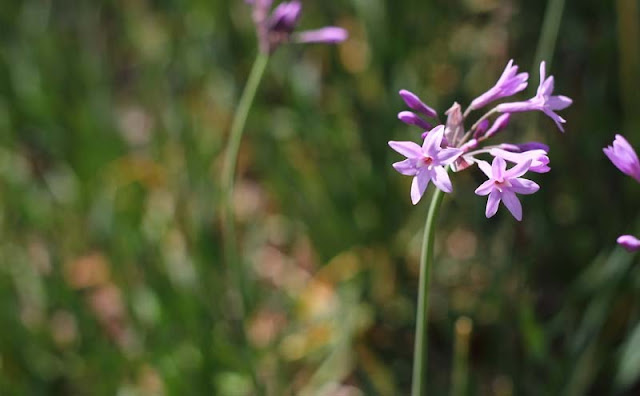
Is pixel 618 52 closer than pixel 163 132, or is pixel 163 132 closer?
pixel 618 52

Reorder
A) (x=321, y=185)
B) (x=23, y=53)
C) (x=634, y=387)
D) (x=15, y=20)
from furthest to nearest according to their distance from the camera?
(x=15, y=20), (x=23, y=53), (x=321, y=185), (x=634, y=387)

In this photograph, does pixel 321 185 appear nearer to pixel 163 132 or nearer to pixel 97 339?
pixel 163 132

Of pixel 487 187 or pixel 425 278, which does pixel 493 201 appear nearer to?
pixel 487 187

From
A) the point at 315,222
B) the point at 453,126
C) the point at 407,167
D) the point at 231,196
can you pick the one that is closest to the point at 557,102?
the point at 453,126

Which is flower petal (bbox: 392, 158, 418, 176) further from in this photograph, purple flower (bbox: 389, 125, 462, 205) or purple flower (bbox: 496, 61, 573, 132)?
purple flower (bbox: 496, 61, 573, 132)

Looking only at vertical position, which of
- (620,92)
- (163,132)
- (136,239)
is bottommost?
(136,239)

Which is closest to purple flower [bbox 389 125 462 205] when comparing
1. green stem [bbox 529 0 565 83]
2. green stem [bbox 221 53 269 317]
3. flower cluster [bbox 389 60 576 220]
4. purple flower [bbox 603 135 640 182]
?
flower cluster [bbox 389 60 576 220]

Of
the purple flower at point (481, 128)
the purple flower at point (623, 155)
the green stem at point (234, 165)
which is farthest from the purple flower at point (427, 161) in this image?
the green stem at point (234, 165)

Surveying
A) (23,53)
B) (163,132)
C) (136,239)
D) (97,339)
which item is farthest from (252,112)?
(23,53)
